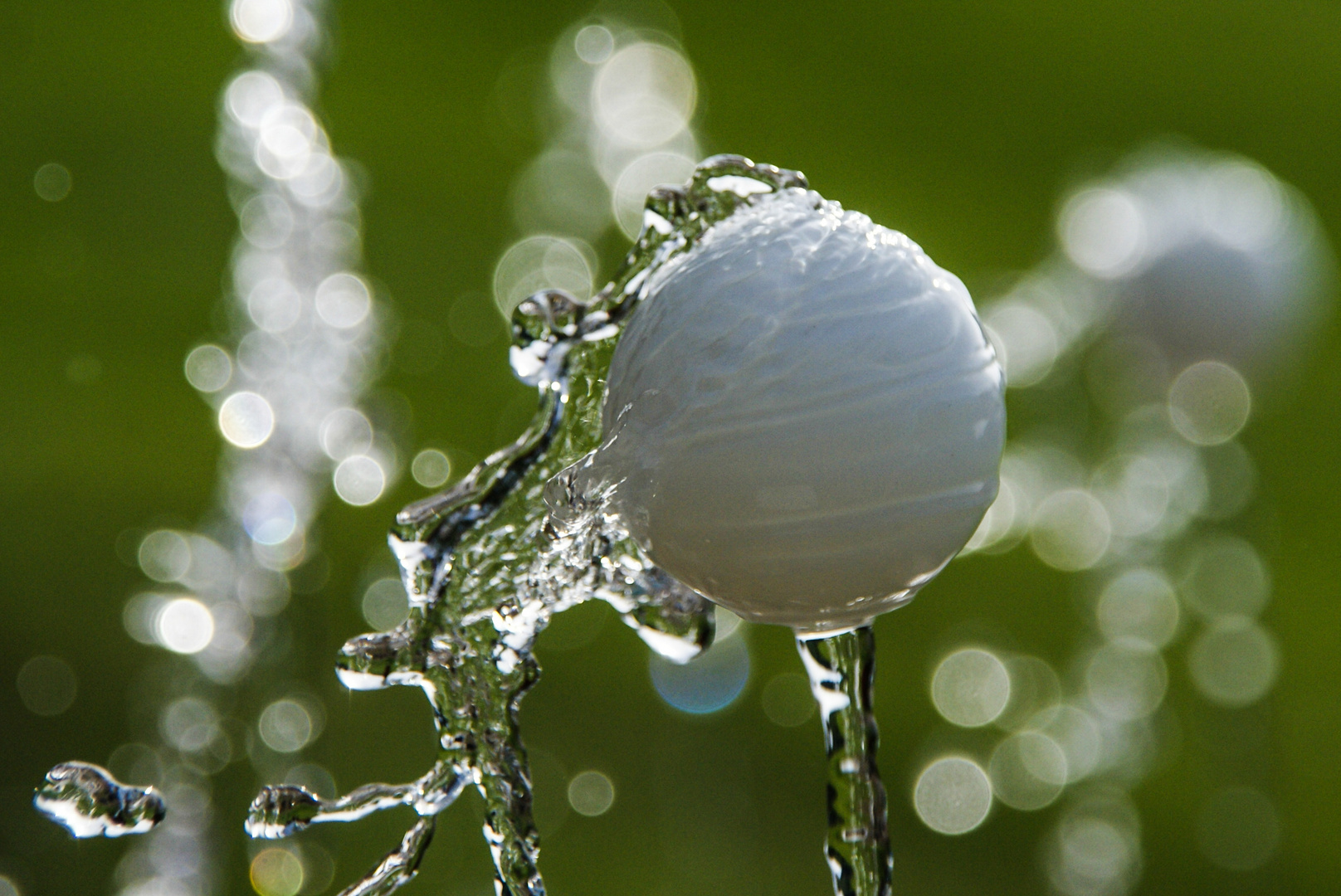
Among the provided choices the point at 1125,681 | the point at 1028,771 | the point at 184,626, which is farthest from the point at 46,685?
the point at 1125,681

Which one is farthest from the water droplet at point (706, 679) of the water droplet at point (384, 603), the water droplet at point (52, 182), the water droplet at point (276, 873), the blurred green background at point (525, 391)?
the water droplet at point (52, 182)

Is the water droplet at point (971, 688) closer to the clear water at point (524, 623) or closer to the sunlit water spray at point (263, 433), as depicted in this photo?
the sunlit water spray at point (263, 433)

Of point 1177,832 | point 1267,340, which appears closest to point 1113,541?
point 1177,832

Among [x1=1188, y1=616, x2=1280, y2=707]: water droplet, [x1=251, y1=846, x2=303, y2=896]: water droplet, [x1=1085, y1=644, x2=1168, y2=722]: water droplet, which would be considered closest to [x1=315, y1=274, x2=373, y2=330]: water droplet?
[x1=251, y1=846, x2=303, y2=896]: water droplet

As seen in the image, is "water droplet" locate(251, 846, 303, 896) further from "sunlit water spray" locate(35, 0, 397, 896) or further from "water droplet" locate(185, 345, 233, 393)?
"water droplet" locate(185, 345, 233, 393)

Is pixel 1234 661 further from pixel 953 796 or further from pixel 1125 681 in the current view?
pixel 953 796

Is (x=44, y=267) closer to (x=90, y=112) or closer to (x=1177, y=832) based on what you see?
(x=90, y=112)
